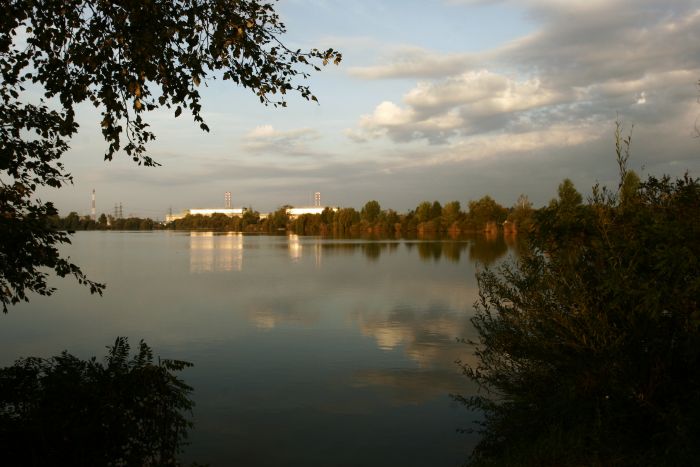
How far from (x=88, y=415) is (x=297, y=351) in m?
9.21

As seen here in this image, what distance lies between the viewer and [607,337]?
258 inches

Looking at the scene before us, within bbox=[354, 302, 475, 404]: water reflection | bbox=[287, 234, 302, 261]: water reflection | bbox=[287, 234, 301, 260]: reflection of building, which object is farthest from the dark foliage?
bbox=[287, 234, 301, 260]: reflection of building

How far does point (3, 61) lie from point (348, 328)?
1311 centimetres

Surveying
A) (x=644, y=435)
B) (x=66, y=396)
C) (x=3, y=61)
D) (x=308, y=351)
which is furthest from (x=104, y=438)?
(x=308, y=351)

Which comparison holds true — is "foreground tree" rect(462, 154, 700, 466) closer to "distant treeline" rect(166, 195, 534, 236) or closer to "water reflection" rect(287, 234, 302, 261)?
"water reflection" rect(287, 234, 302, 261)

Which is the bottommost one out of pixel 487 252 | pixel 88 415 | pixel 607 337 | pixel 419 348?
pixel 419 348

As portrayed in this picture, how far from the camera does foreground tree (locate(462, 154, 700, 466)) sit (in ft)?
18.4

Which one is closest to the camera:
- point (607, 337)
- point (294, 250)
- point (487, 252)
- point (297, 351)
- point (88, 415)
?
point (88, 415)

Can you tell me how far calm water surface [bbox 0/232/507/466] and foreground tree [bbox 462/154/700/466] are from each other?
1.93 meters

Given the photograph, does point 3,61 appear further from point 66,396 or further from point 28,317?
point 28,317

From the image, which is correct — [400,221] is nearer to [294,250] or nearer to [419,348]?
[294,250]

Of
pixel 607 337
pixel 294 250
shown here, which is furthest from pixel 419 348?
pixel 294 250

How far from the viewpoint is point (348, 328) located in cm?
1772

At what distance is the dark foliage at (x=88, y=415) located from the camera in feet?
16.9
